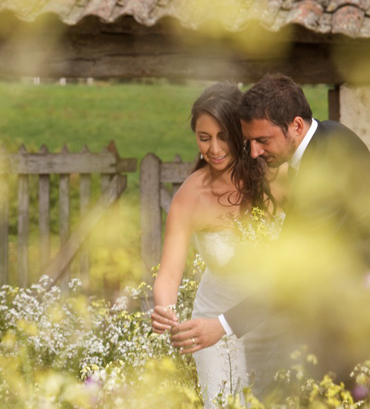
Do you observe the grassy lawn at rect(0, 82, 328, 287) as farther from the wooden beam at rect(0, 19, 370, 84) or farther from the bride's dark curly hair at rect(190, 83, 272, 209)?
the bride's dark curly hair at rect(190, 83, 272, 209)

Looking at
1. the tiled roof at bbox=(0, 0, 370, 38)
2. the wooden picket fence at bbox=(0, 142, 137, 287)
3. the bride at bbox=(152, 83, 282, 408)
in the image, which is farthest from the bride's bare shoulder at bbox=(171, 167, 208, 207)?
the wooden picket fence at bbox=(0, 142, 137, 287)

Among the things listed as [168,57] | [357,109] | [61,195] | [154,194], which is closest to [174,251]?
[168,57]

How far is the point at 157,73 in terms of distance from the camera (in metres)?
5.13

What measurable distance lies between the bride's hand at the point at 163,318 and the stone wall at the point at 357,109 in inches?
109

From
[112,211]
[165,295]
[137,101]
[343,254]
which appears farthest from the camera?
[137,101]

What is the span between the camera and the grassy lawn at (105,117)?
18375 millimetres

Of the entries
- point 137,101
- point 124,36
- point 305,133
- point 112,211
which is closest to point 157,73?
point 124,36

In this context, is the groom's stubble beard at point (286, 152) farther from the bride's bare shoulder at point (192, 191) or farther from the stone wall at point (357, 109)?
the stone wall at point (357, 109)

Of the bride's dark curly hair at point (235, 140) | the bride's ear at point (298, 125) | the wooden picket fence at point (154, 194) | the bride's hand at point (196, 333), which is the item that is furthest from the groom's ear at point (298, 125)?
the wooden picket fence at point (154, 194)

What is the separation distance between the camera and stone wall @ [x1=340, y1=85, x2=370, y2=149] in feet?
16.7

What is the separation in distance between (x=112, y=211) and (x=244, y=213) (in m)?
2.98

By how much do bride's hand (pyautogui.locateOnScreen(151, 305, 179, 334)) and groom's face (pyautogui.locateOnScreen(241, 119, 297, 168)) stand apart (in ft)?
2.23

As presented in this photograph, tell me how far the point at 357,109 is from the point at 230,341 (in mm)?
2541

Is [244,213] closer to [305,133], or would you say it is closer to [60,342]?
[305,133]
